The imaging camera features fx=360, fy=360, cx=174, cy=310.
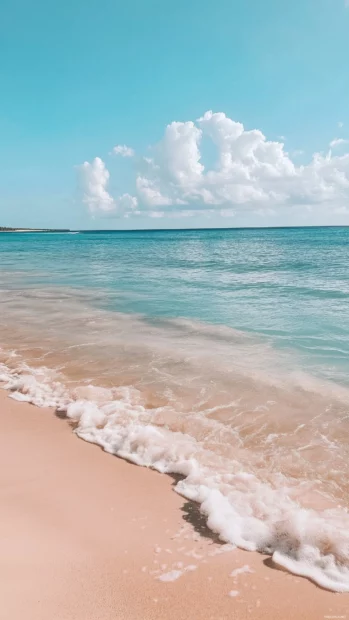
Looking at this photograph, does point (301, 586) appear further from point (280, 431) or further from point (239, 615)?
point (280, 431)

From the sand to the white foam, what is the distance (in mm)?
148

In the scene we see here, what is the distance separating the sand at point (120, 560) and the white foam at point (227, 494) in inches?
5.8

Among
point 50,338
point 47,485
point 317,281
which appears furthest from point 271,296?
point 47,485

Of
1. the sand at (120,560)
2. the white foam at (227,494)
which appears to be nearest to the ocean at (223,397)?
the white foam at (227,494)

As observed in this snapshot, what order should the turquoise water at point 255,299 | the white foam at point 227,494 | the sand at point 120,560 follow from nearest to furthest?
the sand at point 120,560, the white foam at point 227,494, the turquoise water at point 255,299

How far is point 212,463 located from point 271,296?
13802 millimetres

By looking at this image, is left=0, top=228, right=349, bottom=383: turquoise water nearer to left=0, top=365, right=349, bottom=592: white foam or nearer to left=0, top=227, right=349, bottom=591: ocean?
left=0, top=227, right=349, bottom=591: ocean

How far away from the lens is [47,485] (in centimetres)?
434

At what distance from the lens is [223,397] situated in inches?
280

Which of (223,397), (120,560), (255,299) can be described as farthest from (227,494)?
(255,299)

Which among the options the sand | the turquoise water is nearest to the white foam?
the sand

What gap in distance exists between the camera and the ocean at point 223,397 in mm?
3936

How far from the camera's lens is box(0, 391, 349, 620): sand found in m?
2.83

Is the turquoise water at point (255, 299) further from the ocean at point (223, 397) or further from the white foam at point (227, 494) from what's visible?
the white foam at point (227, 494)
